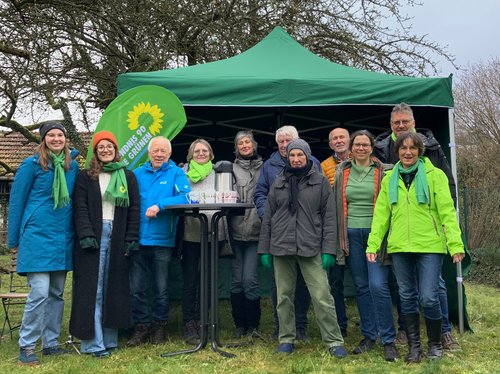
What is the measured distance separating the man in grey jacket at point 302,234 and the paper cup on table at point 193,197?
504 mm

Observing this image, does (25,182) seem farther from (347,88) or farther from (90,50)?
(90,50)

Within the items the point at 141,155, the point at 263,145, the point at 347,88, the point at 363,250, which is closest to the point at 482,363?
the point at 363,250

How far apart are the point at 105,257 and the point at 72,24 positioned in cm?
546

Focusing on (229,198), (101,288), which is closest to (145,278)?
(101,288)

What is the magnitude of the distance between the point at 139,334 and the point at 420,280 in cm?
221

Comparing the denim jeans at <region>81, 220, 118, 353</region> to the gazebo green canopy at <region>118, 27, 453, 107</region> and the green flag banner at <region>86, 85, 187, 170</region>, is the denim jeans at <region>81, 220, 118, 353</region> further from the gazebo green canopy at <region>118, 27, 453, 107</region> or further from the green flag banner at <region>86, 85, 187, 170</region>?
the gazebo green canopy at <region>118, 27, 453, 107</region>

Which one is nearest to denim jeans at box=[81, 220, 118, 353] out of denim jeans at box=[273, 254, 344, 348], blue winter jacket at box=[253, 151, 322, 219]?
blue winter jacket at box=[253, 151, 322, 219]

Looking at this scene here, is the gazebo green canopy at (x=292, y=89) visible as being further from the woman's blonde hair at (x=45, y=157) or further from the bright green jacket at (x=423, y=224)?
the bright green jacket at (x=423, y=224)

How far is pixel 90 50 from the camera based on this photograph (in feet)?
29.7

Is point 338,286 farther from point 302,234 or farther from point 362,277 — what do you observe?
point 302,234

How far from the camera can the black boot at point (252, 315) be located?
14.8 ft

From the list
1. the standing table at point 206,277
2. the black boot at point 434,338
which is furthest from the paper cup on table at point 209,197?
the black boot at point 434,338

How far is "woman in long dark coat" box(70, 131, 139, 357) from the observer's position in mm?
3922

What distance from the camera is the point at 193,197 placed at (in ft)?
13.3
